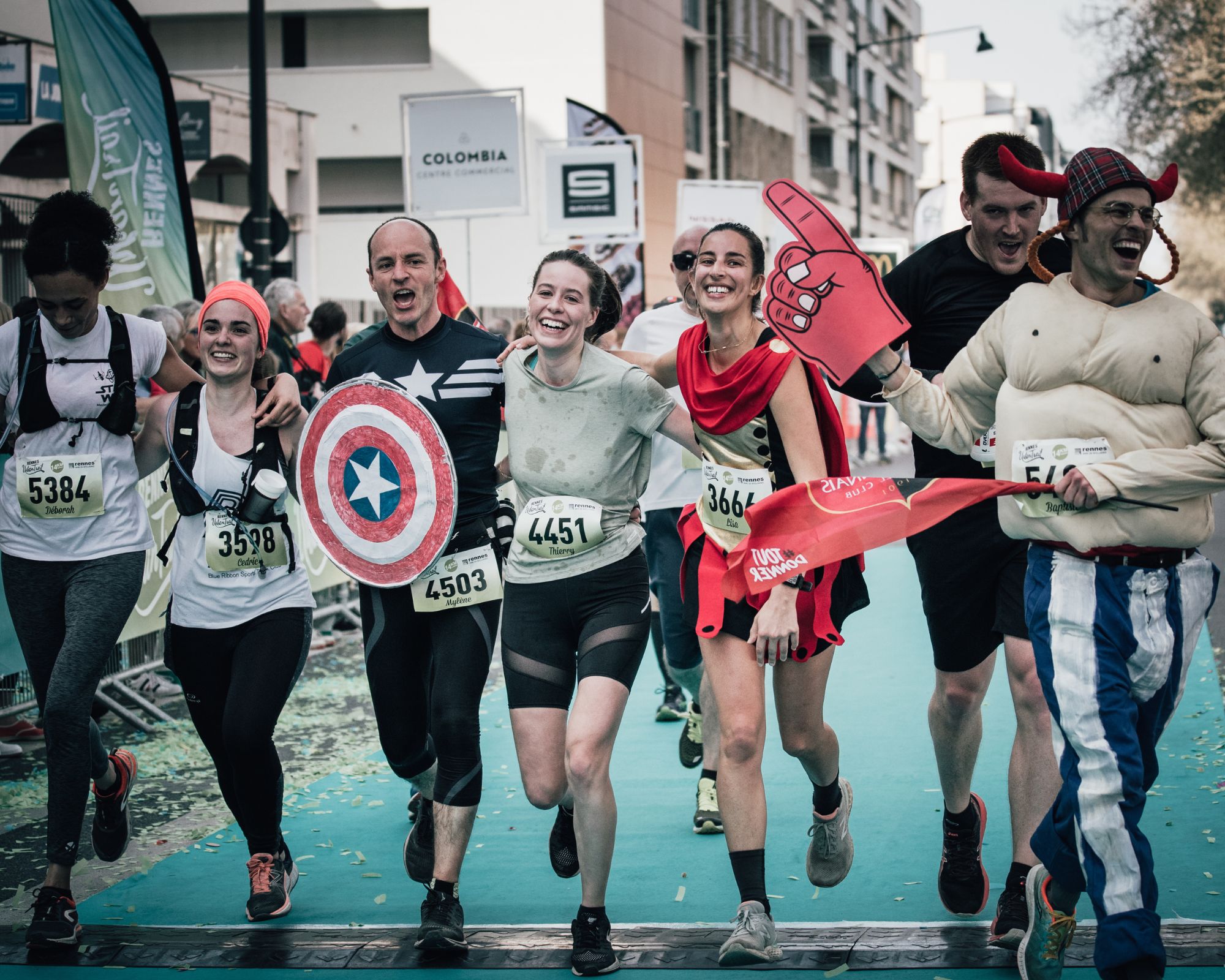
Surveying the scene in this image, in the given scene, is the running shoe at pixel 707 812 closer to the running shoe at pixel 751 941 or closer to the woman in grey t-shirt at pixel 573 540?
the woman in grey t-shirt at pixel 573 540

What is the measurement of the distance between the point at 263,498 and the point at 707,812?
214 centimetres

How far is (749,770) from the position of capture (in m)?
4.51

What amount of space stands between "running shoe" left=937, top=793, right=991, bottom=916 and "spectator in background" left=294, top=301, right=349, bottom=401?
697cm

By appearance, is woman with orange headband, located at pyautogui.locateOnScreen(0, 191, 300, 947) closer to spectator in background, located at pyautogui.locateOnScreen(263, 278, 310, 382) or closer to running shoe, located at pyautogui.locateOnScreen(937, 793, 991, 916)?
running shoe, located at pyautogui.locateOnScreen(937, 793, 991, 916)

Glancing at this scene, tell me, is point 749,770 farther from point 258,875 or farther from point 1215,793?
point 1215,793

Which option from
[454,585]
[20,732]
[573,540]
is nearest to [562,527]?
[573,540]

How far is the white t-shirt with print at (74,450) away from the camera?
5.16 m

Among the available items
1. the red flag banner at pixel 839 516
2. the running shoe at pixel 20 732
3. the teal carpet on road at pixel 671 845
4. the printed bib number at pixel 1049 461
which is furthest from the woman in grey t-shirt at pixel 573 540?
the running shoe at pixel 20 732

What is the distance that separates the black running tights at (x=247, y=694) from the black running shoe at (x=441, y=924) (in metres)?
0.73

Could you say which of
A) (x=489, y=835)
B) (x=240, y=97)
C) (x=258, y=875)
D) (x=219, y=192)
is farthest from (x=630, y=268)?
(x=219, y=192)

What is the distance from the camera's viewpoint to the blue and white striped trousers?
148 inches

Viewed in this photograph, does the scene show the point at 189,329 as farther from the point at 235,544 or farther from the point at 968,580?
the point at 968,580

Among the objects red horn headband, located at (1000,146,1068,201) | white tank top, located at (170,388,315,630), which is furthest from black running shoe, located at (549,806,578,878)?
red horn headband, located at (1000,146,1068,201)

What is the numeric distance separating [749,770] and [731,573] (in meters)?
0.57
